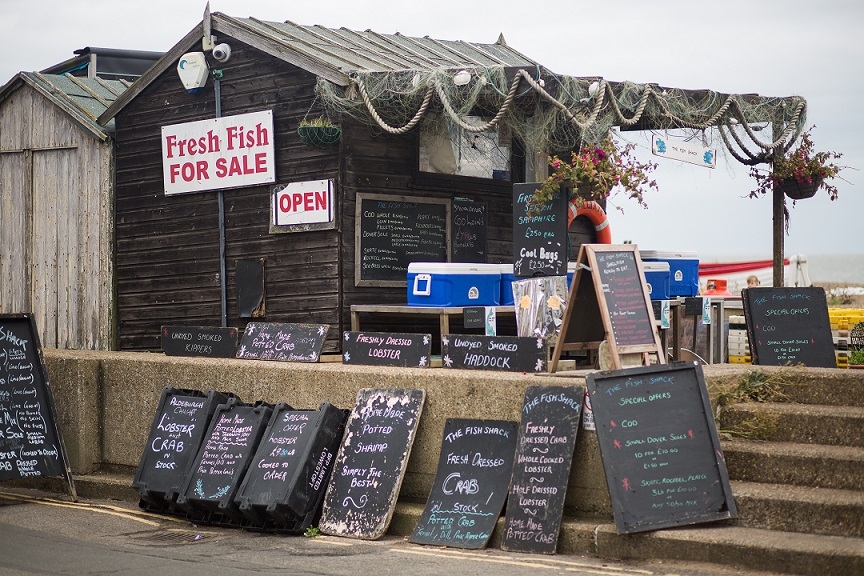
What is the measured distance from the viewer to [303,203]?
11.3 m

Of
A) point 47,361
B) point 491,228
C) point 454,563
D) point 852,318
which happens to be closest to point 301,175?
point 491,228

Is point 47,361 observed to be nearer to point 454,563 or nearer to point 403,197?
point 403,197

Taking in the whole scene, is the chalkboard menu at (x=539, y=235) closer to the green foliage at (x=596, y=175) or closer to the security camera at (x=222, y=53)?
the green foliage at (x=596, y=175)

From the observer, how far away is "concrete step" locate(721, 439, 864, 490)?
7152mm

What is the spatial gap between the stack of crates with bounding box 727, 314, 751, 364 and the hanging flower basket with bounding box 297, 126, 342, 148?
606cm

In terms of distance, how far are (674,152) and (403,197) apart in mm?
2775

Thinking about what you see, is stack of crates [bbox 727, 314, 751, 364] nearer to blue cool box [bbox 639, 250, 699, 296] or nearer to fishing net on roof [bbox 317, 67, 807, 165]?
blue cool box [bbox 639, 250, 699, 296]

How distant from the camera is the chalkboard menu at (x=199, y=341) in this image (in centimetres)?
1048

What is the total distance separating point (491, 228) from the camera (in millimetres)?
12359

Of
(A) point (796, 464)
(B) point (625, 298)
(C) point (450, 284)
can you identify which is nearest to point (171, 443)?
(C) point (450, 284)

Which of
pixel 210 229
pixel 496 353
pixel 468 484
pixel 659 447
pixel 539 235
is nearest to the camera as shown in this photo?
pixel 659 447

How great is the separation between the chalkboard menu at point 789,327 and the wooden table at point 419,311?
85.6 inches

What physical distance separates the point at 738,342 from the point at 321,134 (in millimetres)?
6576

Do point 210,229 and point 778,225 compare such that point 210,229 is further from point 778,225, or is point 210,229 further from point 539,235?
point 778,225
